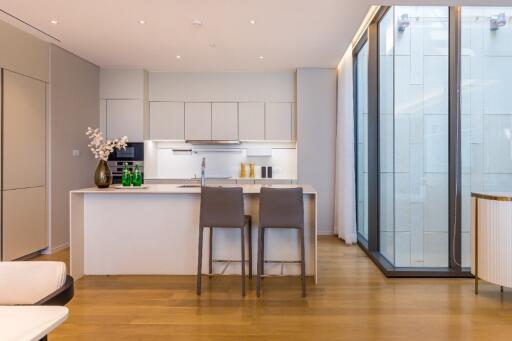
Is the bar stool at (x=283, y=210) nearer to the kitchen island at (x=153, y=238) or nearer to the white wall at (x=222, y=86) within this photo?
the kitchen island at (x=153, y=238)

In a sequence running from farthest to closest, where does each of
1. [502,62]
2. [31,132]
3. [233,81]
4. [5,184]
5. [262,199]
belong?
[233,81] → [31,132] → [5,184] → [502,62] → [262,199]

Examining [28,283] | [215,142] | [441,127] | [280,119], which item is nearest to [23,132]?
[215,142]

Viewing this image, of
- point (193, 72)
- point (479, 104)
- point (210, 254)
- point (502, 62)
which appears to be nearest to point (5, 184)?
point (210, 254)

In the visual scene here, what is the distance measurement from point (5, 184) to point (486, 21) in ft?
18.4

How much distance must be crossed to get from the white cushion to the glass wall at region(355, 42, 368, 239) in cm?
441

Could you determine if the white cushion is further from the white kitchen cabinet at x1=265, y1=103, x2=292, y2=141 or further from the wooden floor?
the white kitchen cabinet at x1=265, y1=103, x2=292, y2=141

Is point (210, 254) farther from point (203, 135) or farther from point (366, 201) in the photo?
point (203, 135)

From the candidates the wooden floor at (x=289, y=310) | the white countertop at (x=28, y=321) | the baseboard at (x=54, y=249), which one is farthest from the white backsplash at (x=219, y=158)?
the white countertop at (x=28, y=321)

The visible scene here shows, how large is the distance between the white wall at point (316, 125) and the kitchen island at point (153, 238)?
2229 millimetres

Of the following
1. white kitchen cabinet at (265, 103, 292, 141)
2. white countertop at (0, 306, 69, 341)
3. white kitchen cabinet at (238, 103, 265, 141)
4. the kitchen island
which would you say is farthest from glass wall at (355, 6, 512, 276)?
white countertop at (0, 306, 69, 341)

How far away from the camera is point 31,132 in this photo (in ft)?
15.2

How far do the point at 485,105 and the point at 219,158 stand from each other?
167 inches

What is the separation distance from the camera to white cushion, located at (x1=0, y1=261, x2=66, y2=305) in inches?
60.4

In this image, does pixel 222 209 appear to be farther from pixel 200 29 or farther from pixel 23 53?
pixel 23 53
